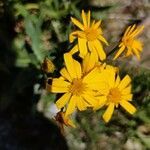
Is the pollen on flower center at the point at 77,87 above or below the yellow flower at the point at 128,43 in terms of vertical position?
below

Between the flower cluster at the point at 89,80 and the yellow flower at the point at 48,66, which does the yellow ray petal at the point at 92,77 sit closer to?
the flower cluster at the point at 89,80

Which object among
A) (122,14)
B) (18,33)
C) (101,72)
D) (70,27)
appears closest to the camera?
(101,72)

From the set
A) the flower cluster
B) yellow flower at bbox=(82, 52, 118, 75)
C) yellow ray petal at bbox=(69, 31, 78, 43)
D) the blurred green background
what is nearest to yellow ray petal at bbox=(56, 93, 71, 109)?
the flower cluster

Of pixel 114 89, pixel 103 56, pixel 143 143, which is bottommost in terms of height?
pixel 143 143

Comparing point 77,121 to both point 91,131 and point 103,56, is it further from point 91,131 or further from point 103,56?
point 103,56

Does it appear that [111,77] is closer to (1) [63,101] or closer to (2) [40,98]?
(1) [63,101]

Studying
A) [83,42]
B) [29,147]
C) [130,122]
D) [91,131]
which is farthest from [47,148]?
[83,42]

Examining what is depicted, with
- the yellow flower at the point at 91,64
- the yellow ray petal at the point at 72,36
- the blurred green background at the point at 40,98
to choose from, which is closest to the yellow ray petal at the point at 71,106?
the yellow flower at the point at 91,64
